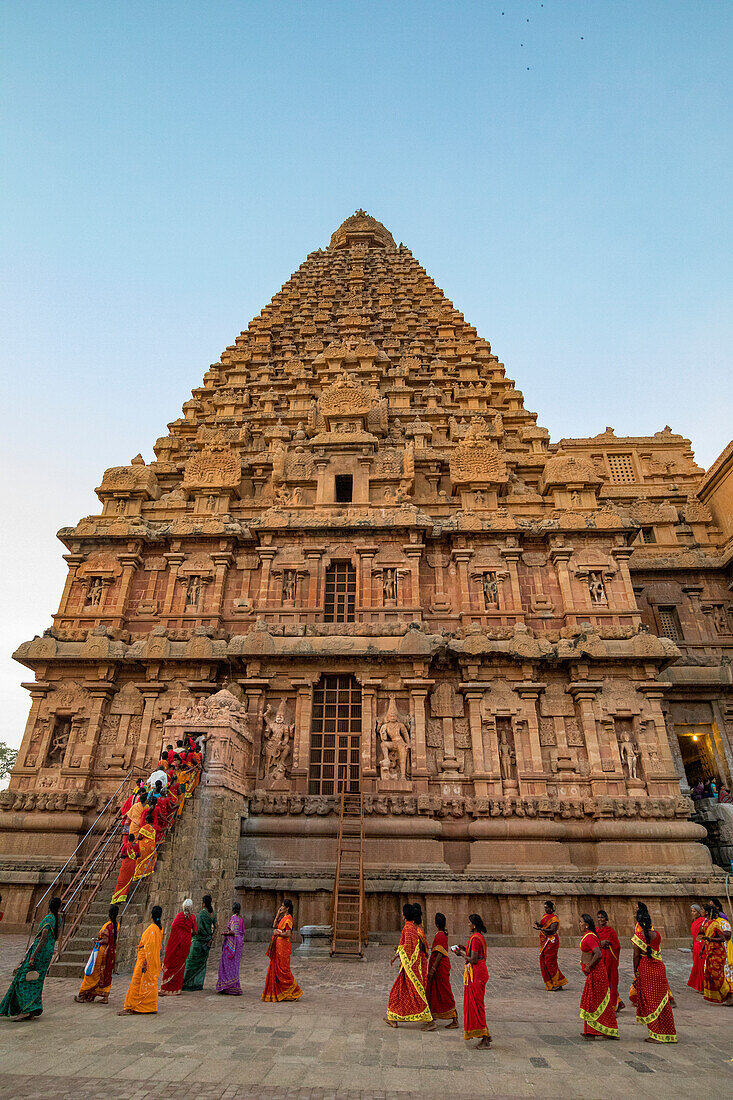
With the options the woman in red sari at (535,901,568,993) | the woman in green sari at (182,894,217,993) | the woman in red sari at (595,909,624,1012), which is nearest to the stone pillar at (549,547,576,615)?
the woman in red sari at (535,901,568,993)

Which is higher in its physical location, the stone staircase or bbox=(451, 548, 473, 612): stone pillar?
bbox=(451, 548, 473, 612): stone pillar

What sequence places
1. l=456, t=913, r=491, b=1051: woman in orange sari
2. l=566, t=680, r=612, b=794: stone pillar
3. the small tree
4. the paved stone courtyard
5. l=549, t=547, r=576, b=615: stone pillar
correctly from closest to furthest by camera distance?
the paved stone courtyard
l=456, t=913, r=491, b=1051: woman in orange sari
l=566, t=680, r=612, b=794: stone pillar
l=549, t=547, r=576, b=615: stone pillar
the small tree

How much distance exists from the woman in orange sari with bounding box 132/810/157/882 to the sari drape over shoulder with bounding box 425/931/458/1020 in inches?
235

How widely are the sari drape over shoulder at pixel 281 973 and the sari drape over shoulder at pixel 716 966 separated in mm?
7131

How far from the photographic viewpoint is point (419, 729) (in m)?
18.9

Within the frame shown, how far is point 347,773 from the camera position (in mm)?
18891

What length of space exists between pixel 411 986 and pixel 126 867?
604 cm

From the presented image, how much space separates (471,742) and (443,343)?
68.6 ft

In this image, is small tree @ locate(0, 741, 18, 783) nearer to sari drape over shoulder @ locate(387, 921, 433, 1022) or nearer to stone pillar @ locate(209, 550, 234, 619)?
stone pillar @ locate(209, 550, 234, 619)

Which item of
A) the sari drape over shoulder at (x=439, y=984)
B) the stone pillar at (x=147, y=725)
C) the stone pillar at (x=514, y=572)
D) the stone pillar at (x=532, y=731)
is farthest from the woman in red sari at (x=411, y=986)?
the stone pillar at (x=514, y=572)

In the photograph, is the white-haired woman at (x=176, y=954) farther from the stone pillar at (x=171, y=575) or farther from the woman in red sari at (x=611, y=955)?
the stone pillar at (x=171, y=575)

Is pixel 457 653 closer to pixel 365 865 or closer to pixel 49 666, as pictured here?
pixel 365 865

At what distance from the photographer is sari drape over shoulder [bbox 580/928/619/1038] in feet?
27.2

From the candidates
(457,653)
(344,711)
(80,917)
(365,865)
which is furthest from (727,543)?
Result: (80,917)
